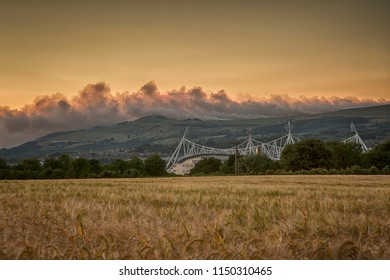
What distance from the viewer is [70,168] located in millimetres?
40281

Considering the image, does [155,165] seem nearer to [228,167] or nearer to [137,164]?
[137,164]

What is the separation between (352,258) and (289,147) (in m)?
56.5

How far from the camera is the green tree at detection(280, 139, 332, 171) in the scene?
5656 centimetres

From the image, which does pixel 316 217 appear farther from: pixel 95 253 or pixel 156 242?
pixel 95 253

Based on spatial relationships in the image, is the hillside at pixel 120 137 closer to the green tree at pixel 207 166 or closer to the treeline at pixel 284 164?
the treeline at pixel 284 164

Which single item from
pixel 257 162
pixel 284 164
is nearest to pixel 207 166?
pixel 257 162

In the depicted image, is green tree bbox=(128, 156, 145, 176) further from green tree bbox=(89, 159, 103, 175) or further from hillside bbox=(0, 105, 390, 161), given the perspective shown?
hillside bbox=(0, 105, 390, 161)

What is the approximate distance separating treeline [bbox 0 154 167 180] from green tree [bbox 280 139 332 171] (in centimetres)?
1749

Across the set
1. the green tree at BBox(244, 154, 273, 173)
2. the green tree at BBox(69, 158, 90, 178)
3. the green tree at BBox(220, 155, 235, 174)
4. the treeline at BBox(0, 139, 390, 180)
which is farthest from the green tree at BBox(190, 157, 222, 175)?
the green tree at BBox(69, 158, 90, 178)

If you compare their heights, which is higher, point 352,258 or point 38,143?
point 38,143

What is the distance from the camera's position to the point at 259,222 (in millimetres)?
4352

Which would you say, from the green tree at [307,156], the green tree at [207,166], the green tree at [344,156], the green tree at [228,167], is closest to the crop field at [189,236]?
the green tree at [307,156]
